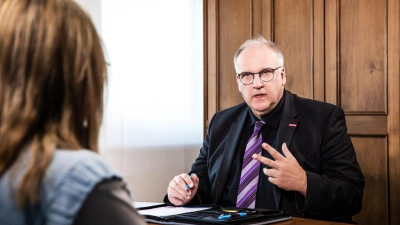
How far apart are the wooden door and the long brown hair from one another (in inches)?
98.2

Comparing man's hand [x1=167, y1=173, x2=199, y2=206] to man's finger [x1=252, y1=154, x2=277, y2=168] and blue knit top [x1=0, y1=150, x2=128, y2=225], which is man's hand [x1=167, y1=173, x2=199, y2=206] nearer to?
man's finger [x1=252, y1=154, x2=277, y2=168]

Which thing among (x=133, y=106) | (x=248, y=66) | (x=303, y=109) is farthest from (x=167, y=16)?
(x=303, y=109)

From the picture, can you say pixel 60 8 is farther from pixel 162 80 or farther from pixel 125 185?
pixel 162 80

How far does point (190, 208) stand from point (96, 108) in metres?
1.40

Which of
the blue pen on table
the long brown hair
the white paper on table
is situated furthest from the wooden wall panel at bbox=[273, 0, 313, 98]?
the long brown hair

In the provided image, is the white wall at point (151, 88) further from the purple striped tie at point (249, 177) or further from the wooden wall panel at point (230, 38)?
the purple striped tie at point (249, 177)

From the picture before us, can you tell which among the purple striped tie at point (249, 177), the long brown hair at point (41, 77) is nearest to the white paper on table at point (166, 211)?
the purple striped tie at point (249, 177)

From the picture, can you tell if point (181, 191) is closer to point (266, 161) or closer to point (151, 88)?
point (266, 161)

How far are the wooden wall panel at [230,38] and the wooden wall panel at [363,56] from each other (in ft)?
2.24

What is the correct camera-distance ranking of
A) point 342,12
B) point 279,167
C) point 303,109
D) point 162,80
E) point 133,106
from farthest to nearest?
point 162,80 → point 133,106 → point 342,12 → point 303,109 → point 279,167

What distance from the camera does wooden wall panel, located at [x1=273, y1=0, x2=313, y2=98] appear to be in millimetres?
3377

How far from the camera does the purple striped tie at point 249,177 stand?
2641 millimetres

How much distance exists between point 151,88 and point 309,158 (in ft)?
4.45

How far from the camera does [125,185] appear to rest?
85cm
